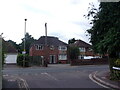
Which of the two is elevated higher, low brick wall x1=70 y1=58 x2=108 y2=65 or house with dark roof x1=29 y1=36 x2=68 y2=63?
house with dark roof x1=29 y1=36 x2=68 y2=63

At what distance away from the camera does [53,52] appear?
2574 inches

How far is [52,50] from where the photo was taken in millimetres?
65312

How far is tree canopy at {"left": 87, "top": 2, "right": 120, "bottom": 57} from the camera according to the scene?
16.8 metres

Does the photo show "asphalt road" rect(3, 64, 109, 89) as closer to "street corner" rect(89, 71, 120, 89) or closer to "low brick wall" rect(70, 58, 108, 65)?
"street corner" rect(89, 71, 120, 89)

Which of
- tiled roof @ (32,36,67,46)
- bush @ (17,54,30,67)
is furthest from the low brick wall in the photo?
tiled roof @ (32,36,67,46)

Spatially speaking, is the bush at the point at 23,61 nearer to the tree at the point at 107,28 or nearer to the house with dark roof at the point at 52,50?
the house with dark roof at the point at 52,50

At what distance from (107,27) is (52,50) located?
152 ft

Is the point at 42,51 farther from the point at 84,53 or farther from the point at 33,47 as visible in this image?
the point at 84,53

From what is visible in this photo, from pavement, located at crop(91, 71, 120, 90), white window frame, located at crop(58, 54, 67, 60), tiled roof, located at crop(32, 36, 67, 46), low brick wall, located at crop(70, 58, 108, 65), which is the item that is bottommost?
pavement, located at crop(91, 71, 120, 90)

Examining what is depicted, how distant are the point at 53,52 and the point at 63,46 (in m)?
3.55

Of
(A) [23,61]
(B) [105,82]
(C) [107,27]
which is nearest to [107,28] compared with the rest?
(C) [107,27]

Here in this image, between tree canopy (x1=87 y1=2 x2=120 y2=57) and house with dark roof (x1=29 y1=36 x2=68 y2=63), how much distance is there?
140ft

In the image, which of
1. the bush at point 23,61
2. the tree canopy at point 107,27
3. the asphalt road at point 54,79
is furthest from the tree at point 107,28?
the bush at point 23,61

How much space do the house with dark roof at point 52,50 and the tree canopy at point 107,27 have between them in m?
42.5
